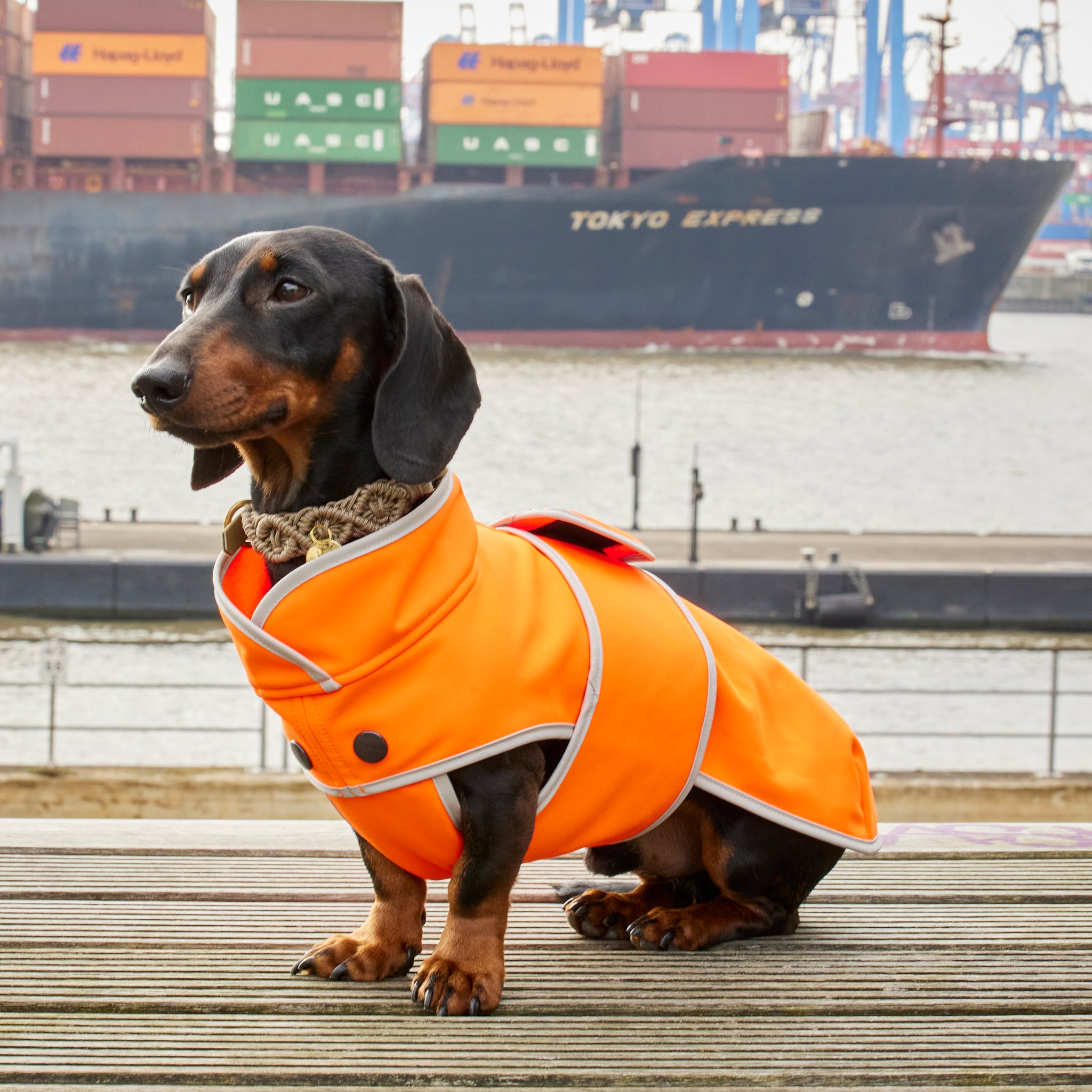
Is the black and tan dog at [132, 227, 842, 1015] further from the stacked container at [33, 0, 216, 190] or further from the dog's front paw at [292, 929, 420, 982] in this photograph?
the stacked container at [33, 0, 216, 190]

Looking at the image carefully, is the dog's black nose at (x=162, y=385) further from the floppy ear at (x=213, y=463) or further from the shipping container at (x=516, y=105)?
the shipping container at (x=516, y=105)

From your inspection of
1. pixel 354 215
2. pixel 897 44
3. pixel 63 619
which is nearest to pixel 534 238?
pixel 354 215

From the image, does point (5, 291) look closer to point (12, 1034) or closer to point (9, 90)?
point (9, 90)

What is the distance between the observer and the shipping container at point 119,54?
143ft

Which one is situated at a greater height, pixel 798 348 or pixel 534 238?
pixel 534 238

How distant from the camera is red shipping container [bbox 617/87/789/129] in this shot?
149ft

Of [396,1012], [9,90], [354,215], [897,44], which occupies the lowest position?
[396,1012]

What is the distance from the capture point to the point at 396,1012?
204cm

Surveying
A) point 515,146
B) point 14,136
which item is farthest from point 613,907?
point 14,136

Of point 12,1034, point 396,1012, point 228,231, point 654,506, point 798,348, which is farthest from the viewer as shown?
point 798,348

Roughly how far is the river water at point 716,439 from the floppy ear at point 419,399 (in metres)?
15.0

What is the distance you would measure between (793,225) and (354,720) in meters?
43.5

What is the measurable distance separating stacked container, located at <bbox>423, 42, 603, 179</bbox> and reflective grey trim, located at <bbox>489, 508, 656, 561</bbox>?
4339 centimetres

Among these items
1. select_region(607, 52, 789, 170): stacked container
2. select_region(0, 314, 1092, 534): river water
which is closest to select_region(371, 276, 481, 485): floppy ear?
select_region(0, 314, 1092, 534): river water
